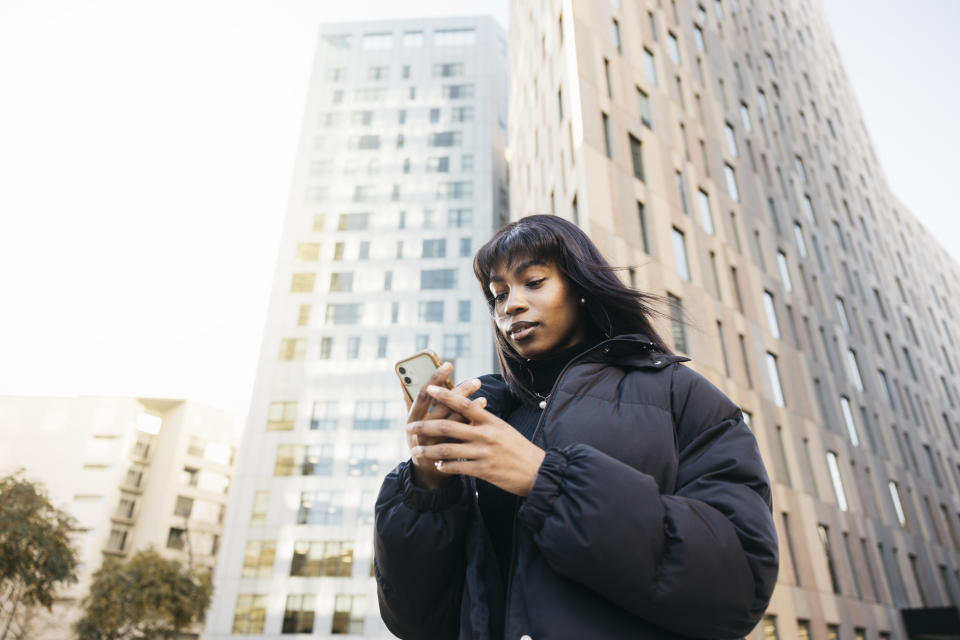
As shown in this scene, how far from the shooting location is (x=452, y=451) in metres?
1.40

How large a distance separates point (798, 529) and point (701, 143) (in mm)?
13422

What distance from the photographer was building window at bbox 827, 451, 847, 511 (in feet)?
67.7

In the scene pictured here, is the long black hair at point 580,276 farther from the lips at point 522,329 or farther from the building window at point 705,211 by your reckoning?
the building window at point 705,211

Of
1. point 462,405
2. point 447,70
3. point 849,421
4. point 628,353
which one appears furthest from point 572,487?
point 447,70

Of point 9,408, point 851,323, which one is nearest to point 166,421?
point 9,408

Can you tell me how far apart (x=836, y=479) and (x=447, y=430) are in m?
24.1

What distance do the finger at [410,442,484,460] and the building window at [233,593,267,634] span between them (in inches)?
1560

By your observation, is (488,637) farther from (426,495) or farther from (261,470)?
(261,470)

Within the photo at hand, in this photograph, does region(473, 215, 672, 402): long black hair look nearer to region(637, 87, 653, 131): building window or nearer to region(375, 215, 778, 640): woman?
region(375, 215, 778, 640): woman

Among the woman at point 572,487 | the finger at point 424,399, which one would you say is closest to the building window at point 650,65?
the woman at point 572,487

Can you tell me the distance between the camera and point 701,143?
21.7 m

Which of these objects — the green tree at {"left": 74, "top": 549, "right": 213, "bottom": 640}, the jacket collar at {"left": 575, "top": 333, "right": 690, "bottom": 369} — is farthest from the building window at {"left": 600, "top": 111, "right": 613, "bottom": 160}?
the green tree at {"left": 74, "top": 549, "right": 213, "bottom": 640}

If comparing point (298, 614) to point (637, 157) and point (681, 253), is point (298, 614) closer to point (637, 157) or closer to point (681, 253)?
point (681, 253)

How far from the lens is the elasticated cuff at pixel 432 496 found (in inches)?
65.1
